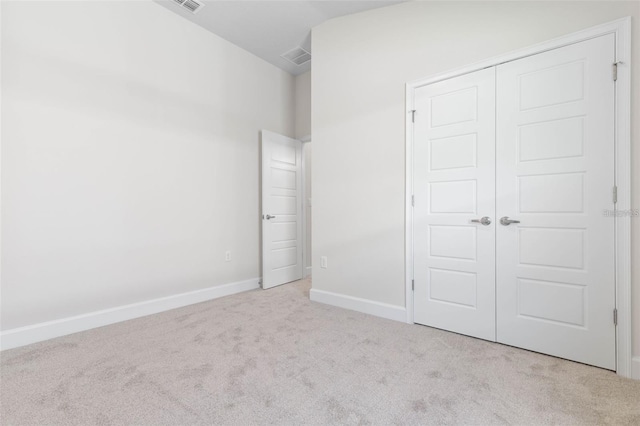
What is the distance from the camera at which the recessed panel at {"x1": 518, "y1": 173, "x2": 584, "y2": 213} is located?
1.92 m

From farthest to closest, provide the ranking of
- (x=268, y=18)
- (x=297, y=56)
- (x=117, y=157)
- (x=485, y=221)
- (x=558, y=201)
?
(x=297, y=56) → (x=268, y=18) → (x=117, y=157) → (x=485, y=221) → (x=558, y=201)

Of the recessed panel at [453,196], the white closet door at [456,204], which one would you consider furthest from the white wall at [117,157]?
the recessed panel at [453,196]

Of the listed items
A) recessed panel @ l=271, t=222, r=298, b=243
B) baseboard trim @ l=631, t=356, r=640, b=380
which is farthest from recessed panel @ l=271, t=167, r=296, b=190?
baseboard trim @ l=631, t=356, r=640, b=380

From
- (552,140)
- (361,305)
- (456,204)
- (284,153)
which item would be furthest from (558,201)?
(284,153)

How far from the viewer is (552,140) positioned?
6.56 feet

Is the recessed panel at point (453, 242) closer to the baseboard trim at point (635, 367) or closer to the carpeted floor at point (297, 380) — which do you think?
the carpeted floor at point (297, 380)

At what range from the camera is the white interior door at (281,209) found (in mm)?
3875

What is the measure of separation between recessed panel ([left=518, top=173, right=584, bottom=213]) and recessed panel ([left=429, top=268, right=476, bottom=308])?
69cm

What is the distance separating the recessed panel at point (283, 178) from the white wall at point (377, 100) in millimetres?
896

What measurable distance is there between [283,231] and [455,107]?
2.65 meters

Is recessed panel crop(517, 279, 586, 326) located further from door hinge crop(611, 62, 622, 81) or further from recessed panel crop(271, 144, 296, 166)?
recessed panel crop(271, 144, 296, 166)

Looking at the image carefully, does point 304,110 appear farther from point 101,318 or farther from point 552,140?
point 101,318

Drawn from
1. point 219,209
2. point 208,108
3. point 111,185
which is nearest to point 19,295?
point 111,185

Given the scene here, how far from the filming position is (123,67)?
2727 mm
